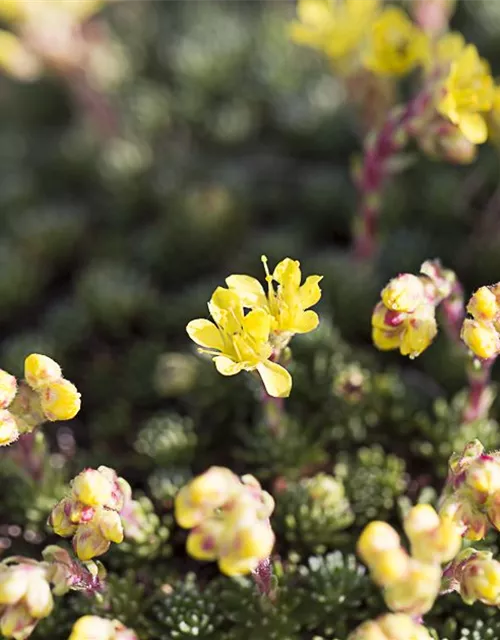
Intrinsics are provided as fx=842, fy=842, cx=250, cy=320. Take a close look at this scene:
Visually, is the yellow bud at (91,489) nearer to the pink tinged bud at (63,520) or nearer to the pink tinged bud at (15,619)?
the pink tinged bud at (63,520)

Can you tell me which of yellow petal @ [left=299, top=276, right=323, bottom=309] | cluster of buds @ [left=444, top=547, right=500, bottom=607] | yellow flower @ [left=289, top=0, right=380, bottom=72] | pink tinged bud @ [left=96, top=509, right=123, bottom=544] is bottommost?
pink tinged bud @ [left=96, top=509, right=123, bottom=544]

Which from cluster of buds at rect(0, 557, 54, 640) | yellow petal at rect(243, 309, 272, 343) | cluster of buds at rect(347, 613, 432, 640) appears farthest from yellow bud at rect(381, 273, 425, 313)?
cluster of buds at rect(0, 557, 54, 640)

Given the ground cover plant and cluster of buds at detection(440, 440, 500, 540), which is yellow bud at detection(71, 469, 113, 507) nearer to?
the ground cover plant

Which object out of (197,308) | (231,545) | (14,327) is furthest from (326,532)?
(14,327)

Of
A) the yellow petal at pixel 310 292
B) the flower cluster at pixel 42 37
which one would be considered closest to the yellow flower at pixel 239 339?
the yellow petal at pixel 310 292

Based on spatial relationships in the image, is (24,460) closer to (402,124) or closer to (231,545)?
(231,545)
